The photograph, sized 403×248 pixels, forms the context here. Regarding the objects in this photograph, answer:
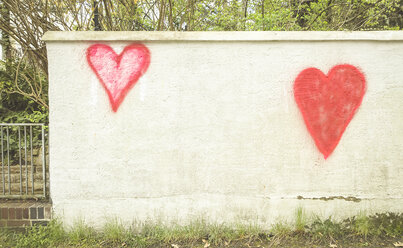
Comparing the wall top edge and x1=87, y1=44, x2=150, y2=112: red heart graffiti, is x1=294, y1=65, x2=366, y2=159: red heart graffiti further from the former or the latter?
x1=87, y1=44, x2=150, y2=112: red heart graffiti

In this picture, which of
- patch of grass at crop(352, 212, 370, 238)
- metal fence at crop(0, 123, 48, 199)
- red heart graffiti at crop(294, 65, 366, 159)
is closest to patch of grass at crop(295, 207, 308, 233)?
patch of grass at crop(352, 212, 370, 238)

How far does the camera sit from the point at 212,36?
3020 millimetres

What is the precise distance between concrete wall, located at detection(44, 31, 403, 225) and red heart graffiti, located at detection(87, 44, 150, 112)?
57 millimetres

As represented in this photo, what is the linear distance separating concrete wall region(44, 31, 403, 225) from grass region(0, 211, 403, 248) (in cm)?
12

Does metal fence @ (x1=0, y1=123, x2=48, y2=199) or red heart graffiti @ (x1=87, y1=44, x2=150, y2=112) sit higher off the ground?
red heart graffiti @ (x1=87, y1=44, x2=150, y2=112)

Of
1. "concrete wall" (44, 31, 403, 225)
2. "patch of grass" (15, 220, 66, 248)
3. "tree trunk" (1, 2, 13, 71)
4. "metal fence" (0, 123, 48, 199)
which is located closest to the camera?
"patch of grass" (15, 220, 66, 248)

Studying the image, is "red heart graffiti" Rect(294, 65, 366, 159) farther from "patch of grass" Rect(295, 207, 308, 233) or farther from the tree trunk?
the tree trunk

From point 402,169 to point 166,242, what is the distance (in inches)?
114

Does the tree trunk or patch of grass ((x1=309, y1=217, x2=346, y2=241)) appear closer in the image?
patch of grass ((x1=309, y1=217, x2=346, y2=241))

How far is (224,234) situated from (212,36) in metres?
2.26

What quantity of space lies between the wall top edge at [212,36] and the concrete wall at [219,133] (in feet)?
0.04

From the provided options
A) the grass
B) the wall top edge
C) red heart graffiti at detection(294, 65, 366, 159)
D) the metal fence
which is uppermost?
the wall top edge

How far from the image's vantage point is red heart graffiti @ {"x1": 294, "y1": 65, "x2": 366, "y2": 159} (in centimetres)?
310

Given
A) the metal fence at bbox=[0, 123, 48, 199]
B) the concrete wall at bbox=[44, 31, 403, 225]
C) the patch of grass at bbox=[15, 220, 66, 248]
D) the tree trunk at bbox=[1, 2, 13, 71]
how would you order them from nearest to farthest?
the patch of grass at bbox=[15, 220, 66, 248]
the concrete wall at bbox=[44, 31, 403, 225]
the metal fence at bbox=[0, 123, 48, 199]
the tree trunk at bbox=[1, 2, 13, 71]
